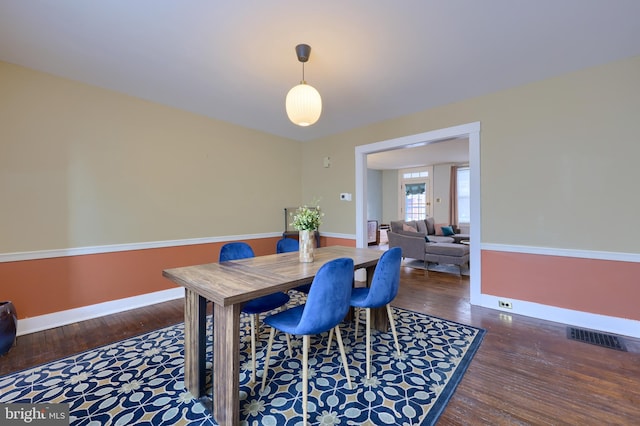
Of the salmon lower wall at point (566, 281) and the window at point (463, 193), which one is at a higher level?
the window at point (463, 193)

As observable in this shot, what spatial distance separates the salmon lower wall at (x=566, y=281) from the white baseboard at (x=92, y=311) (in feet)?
13.5

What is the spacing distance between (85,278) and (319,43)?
136 inches

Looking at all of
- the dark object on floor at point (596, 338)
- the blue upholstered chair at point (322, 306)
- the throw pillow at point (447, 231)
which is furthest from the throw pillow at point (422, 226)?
the blue upholstered chair at point (322, 306)

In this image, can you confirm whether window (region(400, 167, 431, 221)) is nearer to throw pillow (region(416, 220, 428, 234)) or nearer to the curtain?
the curtain

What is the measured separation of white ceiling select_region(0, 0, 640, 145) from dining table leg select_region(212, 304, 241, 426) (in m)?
2.05

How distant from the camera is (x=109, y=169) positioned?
3.06 metres

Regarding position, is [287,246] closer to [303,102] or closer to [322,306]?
[322,306]

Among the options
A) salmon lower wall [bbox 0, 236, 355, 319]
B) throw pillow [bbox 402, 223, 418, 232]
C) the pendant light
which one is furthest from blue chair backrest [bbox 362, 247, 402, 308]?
throw pillow [bbox 402, 223, 418, 232]

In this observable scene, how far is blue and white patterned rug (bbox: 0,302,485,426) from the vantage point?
62.0 inches

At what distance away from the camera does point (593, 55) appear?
2387mm

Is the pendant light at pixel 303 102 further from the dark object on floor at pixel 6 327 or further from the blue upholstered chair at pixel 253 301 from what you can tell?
the dark object on floor at pixel 6 327

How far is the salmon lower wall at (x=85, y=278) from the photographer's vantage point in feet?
8.47

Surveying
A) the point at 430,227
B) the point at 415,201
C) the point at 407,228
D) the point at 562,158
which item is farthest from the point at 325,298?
the point at 415,201

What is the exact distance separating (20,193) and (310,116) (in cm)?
295
